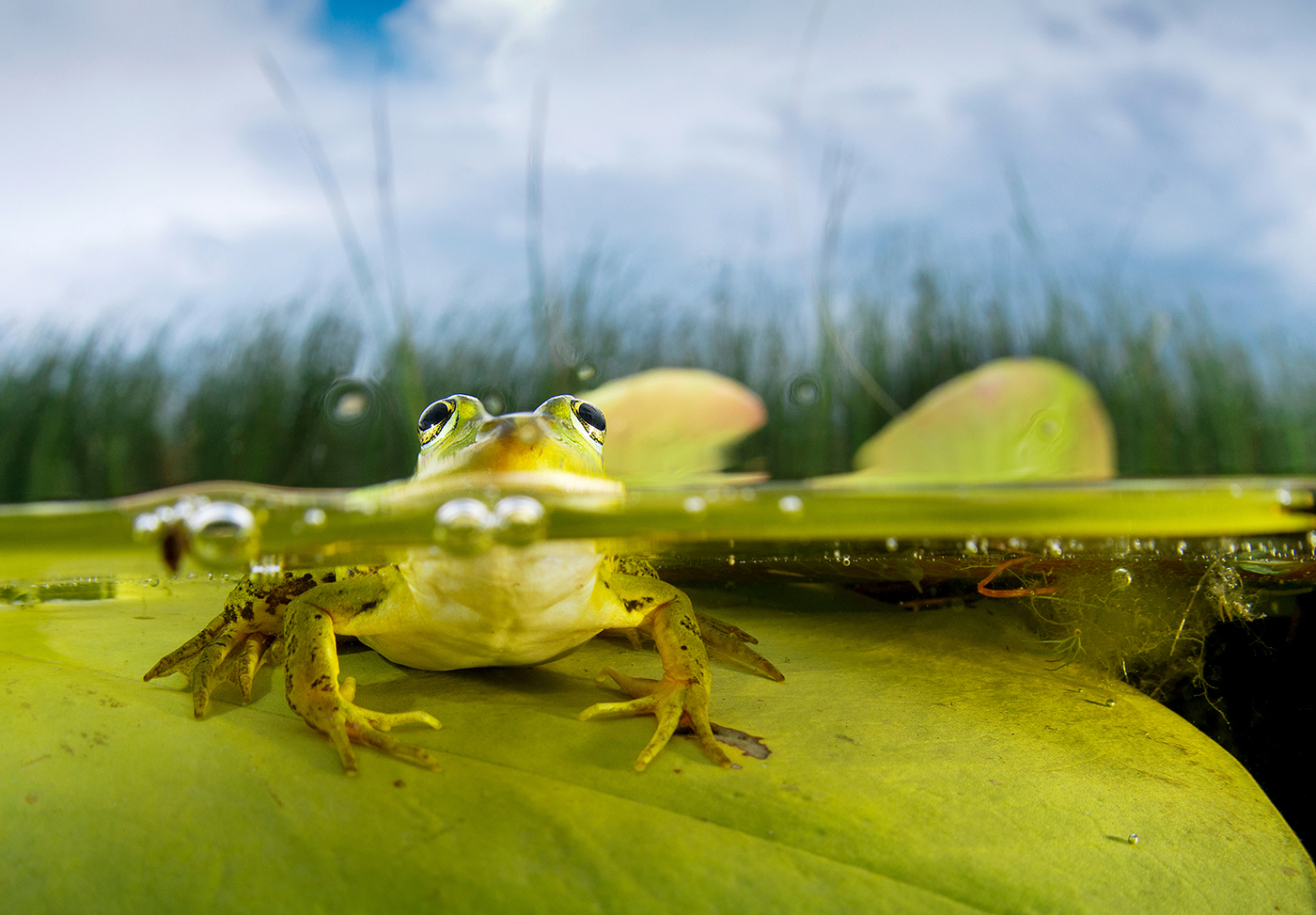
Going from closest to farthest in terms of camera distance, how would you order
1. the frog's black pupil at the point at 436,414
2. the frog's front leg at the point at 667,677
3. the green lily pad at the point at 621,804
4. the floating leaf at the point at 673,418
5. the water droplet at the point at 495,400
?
1. the green lily pad at the point at 621,804
2. the frog's front leg at the point at 667,677
3. the frog's black pupil at the point at 436,414
4. the floating leaf at the point at 673,418
5. the water droplet at the point at 495,400

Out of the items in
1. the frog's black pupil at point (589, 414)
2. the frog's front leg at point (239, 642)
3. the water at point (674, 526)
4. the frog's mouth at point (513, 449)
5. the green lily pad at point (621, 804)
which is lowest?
the green lily pad at point (621, 804)

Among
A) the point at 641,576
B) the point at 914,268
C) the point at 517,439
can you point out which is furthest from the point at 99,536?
the point at 914,268

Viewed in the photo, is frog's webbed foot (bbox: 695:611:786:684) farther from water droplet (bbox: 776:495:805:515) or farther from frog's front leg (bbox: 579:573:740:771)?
water droplet (bbox: 776:495:805:515)

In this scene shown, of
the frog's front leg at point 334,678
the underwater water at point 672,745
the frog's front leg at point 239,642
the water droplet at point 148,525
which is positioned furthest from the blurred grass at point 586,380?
the water droplet at point 148,525

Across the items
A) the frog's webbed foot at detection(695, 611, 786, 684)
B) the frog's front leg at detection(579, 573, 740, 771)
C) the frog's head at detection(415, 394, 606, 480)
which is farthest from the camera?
the frog's webbed foot at detection(695, 611, 786, 684)

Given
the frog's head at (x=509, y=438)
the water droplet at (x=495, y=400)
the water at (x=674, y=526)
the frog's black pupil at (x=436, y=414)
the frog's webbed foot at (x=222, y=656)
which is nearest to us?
the frog's head at (x=509, y=438)

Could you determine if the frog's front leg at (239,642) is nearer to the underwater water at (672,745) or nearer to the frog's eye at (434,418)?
the underwater water at (672,745)

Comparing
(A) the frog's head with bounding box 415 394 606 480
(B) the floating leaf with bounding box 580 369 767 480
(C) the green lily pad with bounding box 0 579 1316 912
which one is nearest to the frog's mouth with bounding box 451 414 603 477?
(A) the frog's head with bounding box 415 394 606 480
